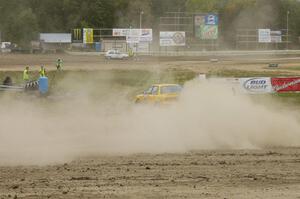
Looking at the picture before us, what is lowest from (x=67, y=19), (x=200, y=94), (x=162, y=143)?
(x=162, y=143)

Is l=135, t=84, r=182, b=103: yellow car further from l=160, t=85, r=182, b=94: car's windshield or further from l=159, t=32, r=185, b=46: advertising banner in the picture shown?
l=159, t=32, r=185, b=46: advertising banner

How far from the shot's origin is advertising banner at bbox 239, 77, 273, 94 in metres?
25.4

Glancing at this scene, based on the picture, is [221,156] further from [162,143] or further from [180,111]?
[180,111]

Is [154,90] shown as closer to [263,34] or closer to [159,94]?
[159,94]

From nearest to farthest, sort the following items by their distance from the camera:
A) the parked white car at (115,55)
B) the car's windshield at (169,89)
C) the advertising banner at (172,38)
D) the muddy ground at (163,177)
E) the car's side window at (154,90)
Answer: the muddy ground at (163,177)
the car's windshield at (169,89)
the car's side window at (154,90)
the advertising banner at (172,38)
the parked white car at (115,55)

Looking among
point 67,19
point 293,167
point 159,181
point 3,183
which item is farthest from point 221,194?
point 67,19

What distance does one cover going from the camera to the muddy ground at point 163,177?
8234 millimetres

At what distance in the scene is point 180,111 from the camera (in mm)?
15086

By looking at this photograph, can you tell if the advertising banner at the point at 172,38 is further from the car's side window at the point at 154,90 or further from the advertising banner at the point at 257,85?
the car's side window at the point at 154,90

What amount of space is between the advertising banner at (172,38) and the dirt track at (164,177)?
45064 millimetres

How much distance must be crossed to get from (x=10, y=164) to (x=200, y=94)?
6274 millimetres

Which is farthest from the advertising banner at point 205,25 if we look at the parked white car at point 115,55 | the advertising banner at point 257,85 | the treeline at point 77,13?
the treeline at point 77,13

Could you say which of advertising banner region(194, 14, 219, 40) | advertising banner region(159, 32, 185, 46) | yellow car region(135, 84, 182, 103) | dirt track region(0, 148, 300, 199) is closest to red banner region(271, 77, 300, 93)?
yellow car region(135, 84, 182, 103)

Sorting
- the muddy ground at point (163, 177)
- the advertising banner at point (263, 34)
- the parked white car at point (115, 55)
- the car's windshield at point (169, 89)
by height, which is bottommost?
the muddy ground at point (163, 177)
